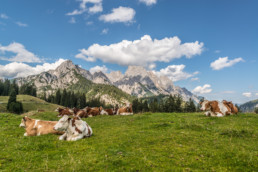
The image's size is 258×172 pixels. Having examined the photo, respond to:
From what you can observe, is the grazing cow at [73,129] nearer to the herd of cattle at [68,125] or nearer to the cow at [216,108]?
the herd of cattle at [68,125]

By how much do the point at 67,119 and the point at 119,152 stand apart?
5990mm

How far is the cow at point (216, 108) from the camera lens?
16886mm

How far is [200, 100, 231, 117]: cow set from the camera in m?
16.9

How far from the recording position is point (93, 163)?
576 cm

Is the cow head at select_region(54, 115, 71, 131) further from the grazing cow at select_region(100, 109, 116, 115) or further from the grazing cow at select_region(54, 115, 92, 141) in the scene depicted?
the grazing cow at select_region(100, 109, 116, 115)

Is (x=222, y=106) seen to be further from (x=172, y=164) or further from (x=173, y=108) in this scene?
(x=173, y=108)

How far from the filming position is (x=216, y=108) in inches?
677

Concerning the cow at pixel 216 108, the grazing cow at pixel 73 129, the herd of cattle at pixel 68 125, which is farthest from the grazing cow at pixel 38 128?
the cow at pixel 216 108

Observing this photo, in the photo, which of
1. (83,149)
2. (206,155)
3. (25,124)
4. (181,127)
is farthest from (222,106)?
(25,124)

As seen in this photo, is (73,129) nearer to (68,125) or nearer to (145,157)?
(68,125)

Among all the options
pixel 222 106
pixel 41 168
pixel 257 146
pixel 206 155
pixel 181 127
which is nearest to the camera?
pixel 41 168

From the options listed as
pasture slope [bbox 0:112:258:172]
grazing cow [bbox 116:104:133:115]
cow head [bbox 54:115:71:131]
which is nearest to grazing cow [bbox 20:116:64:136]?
cow head [bbox 54:115:71:131]

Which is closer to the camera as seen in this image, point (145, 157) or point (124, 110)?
point (145, 157)

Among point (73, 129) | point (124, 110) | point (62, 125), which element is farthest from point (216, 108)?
point (62, 125)
